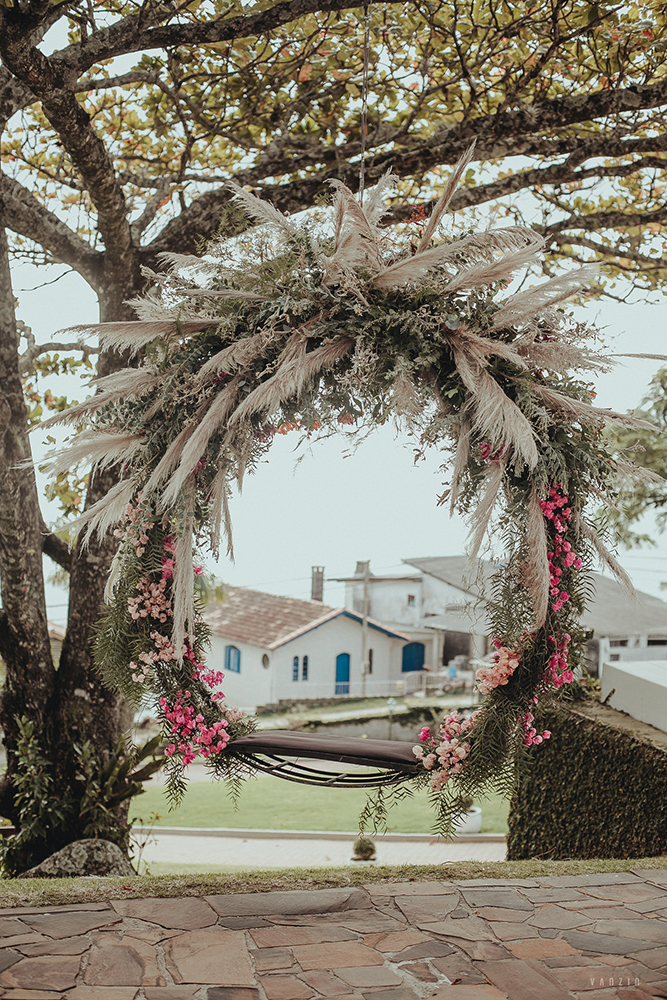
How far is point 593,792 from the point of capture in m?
4.13

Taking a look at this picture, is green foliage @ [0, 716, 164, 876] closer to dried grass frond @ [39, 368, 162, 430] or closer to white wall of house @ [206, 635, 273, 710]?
dried grass frond @ [39, 368, 162, 430]

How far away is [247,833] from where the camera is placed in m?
9.64

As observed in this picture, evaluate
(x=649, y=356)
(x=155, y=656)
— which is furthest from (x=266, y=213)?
(x=155, y=656)

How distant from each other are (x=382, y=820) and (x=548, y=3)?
4093 millimetres

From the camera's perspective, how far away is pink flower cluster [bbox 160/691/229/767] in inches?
109

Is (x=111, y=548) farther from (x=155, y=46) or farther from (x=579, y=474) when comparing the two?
(x=579, y=474)

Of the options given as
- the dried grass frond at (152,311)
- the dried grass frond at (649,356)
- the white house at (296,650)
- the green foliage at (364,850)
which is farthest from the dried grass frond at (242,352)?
the white house at (296,650)

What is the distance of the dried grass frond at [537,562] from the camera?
2.47m

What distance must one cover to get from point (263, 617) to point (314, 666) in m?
1.96

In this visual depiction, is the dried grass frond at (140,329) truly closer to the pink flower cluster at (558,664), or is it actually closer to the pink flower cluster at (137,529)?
the pink flower cluster at (137,529)

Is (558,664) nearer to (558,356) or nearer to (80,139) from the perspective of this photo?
(558,356)

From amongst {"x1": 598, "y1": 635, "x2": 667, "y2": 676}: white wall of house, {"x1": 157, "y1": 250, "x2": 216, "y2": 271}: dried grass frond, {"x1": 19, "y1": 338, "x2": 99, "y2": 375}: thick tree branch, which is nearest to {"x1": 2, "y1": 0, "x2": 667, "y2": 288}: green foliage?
{"x1": 19, "y1": 338, "x2": 99, "y2": 375}: thick tree branch

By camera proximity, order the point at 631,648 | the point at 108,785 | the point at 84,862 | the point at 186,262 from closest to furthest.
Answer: the point at 186,262 → the point at 84,862 → the point at 108,785 → the point at 631,648

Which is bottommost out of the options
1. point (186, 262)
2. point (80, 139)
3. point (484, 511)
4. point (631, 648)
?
point (631, 648)
